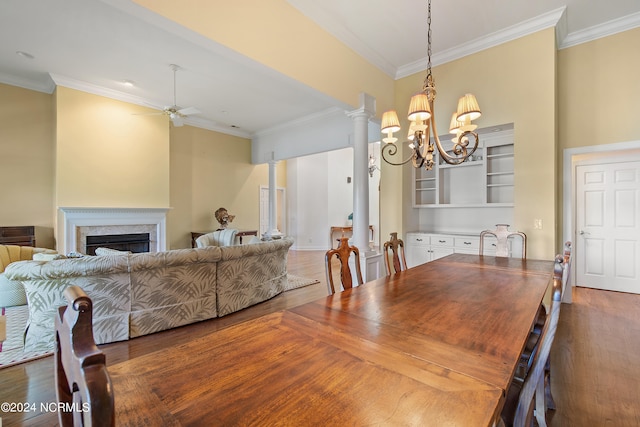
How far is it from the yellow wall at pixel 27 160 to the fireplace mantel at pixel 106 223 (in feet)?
1.32

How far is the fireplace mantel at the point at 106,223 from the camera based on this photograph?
471 cm

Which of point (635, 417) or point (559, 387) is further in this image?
point (559, 387)

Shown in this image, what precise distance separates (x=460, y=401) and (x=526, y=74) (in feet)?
14.1

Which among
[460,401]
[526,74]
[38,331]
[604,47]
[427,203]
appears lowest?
[38,331]

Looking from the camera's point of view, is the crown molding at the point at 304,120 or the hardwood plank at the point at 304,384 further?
the crown molding at the point at 304,120

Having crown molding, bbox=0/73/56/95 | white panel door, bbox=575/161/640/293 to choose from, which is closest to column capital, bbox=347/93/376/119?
white panel door, bbox=575/161/640/293

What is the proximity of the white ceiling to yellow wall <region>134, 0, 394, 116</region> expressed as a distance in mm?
81

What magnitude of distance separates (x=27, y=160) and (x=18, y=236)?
126 cm

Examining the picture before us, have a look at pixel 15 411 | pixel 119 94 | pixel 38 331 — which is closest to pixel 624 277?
pixel 15 411

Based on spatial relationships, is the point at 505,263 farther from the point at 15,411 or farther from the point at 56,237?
the point at 56,237

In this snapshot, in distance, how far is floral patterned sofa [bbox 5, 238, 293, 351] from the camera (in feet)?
8.30

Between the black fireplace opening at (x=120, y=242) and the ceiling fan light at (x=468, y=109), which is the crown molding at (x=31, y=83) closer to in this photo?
the black fireplace opening at (x=120, y=242)

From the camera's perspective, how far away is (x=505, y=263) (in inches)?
110

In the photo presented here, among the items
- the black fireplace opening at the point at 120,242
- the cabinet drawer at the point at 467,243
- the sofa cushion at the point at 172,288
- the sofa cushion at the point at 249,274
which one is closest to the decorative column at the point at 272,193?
the black fireplace opening at the point at 120,242
